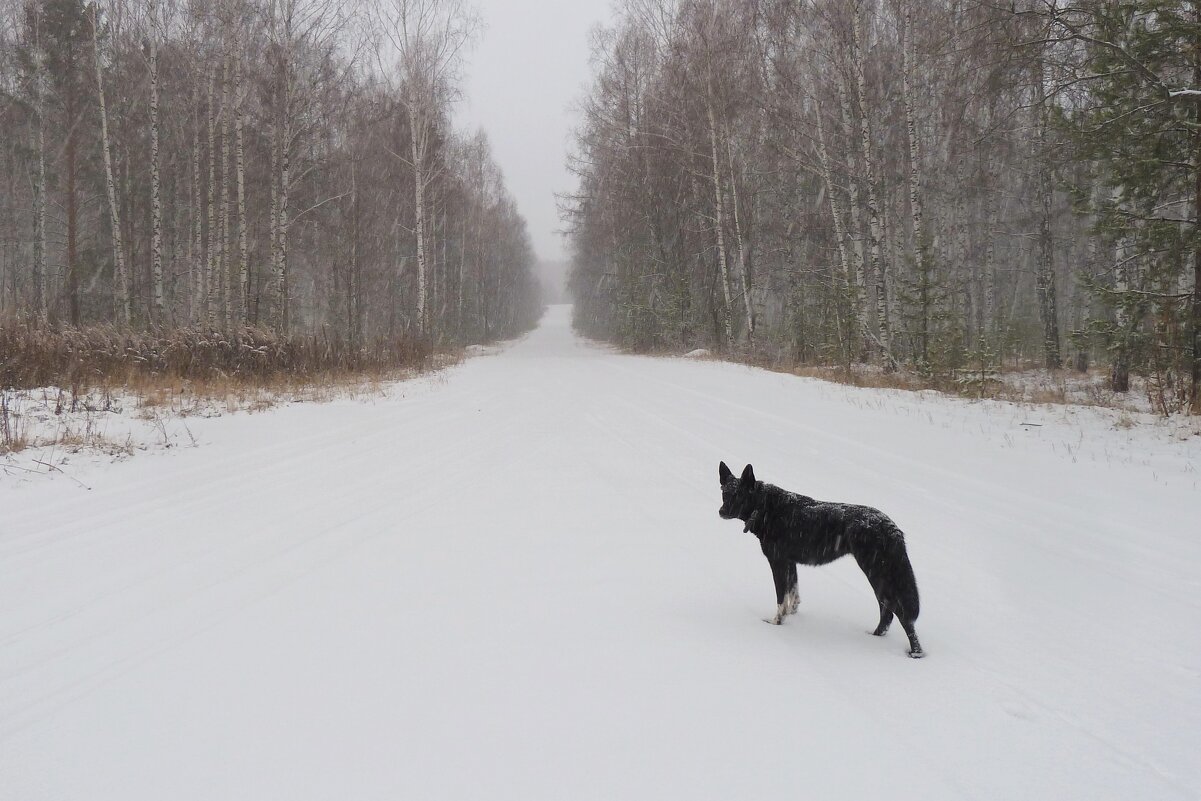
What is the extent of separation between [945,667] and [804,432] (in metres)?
5.12

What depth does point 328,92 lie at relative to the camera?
757 inches

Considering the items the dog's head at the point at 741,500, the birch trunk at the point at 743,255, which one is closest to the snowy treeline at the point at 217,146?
the birch trunk at the point at 743,255

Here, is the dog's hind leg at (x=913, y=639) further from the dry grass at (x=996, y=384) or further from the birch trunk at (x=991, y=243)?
the birch trunk at (x=991, y=243)

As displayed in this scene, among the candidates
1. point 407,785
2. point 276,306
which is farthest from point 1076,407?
point 276,306

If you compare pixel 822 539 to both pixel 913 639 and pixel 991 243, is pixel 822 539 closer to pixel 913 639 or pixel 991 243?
pixel 913 639

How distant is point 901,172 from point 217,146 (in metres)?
27.7

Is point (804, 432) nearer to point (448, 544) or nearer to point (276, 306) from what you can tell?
point (448, 544)

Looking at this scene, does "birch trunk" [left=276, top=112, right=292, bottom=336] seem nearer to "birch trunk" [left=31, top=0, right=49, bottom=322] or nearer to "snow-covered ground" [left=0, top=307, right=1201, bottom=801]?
"birch trunk" [left=31, top=0, right=49, bottom=322]

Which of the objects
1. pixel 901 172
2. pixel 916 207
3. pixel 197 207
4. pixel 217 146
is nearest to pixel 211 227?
pixel 197 207

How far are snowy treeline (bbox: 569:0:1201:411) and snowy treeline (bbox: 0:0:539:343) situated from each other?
345 inches

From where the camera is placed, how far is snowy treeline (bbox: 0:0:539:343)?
54.8 feet

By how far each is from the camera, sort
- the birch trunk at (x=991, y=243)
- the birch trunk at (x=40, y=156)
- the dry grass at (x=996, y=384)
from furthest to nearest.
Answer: the birch trunk at (x=40, y=156) < the birch trunk at (x=991, y=243) < the dry grass at (x=996, y=384)

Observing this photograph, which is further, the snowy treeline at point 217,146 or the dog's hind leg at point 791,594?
the snowy treeline at point 217,146

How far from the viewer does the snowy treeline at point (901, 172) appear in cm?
775
